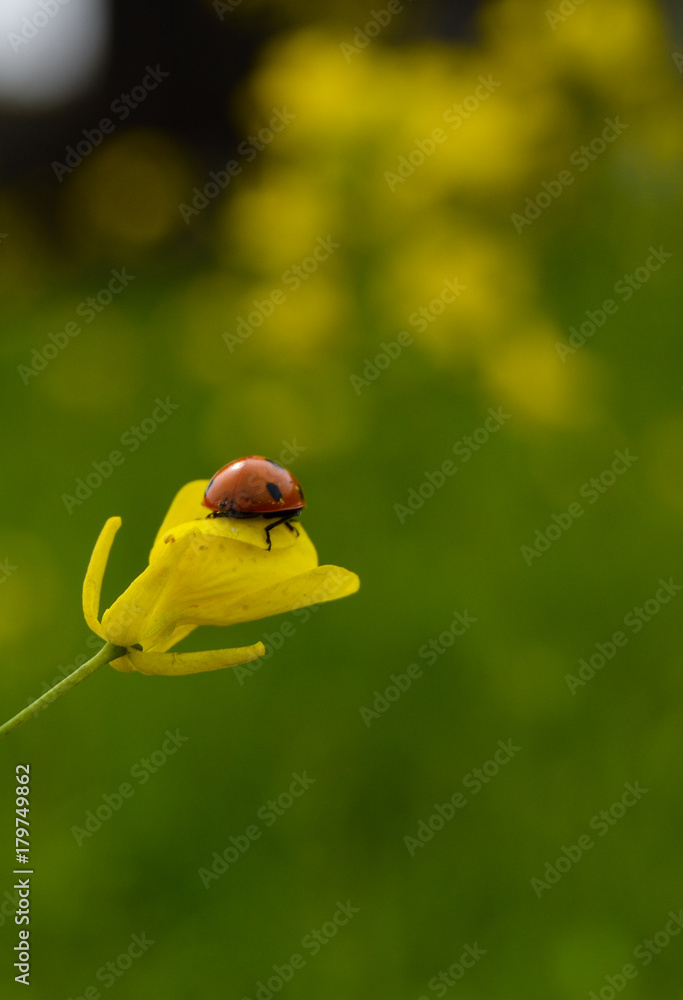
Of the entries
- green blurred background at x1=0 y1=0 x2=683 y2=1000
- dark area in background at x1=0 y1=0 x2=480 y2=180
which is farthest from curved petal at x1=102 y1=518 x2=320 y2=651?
dark area in background at x1=0 y1=0 x2=480 y2=180

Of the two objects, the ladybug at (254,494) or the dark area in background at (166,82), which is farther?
the dark area in background at (166,82)

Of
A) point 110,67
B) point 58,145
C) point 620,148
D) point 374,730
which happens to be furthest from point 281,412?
point 110,67

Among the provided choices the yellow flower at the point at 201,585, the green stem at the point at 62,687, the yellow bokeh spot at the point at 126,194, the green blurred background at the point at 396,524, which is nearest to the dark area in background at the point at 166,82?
the yellow bokeh spot at the point at 126,194

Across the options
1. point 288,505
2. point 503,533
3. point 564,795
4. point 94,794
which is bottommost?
point 94,794

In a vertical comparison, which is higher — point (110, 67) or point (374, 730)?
point (110, 67)

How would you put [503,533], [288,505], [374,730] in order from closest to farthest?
[288,505] < [374,730] < [503,533]

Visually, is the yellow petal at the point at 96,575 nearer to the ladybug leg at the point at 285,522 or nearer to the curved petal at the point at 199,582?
the curved petal at the point at 199,582

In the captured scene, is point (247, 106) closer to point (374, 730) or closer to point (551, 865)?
Answer: point (374, 730)

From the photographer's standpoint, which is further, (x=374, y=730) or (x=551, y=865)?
(x=374, y=730)
